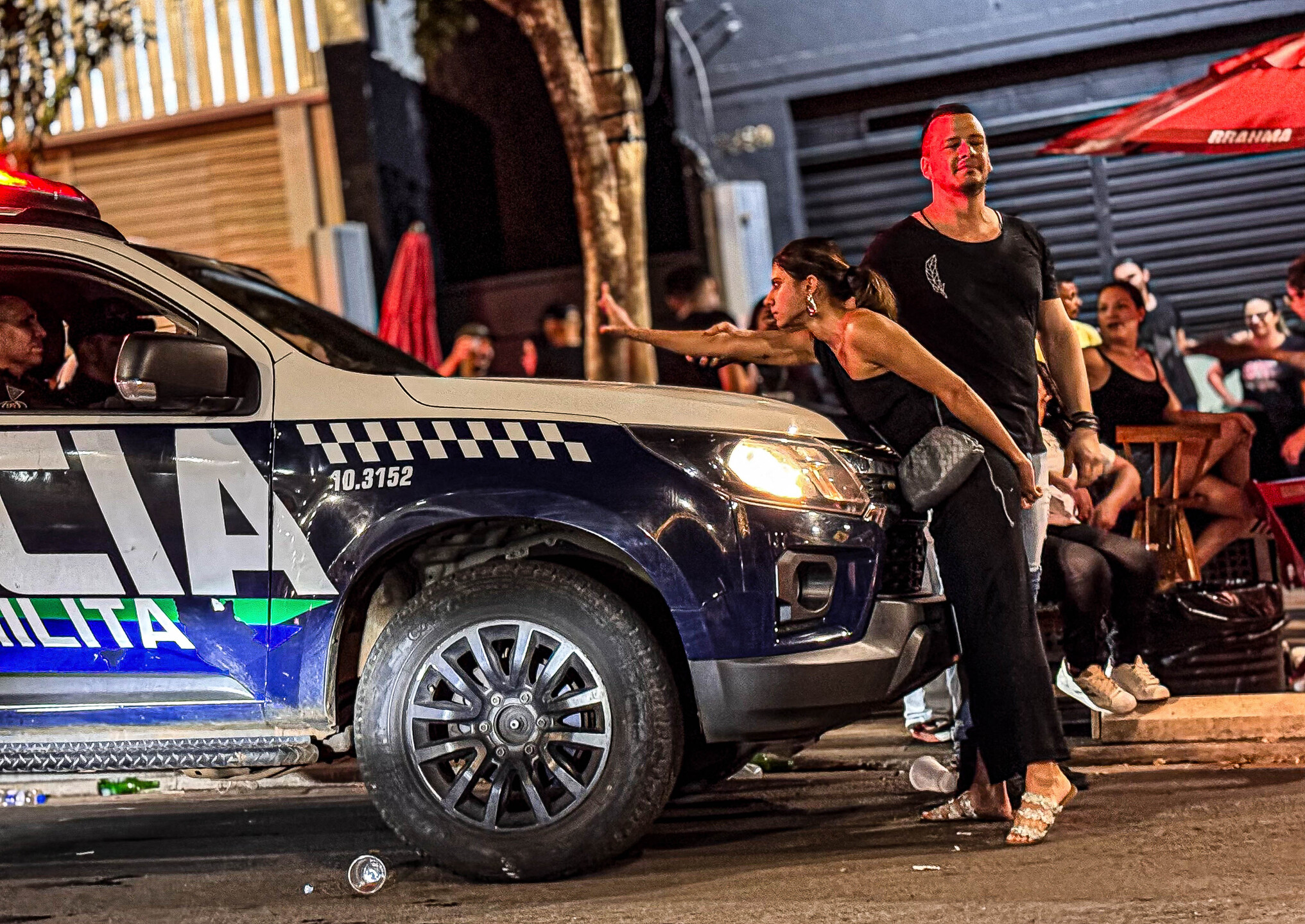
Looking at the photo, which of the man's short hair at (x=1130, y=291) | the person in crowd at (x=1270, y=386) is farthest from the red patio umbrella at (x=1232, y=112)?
the person in crowd at (x=1270, y=386)

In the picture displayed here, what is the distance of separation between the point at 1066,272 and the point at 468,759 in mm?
8491

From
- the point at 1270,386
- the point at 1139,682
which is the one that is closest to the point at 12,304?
the point at 1139,682

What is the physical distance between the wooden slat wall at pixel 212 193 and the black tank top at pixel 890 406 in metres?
10.2

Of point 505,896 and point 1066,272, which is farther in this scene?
point 1066,272

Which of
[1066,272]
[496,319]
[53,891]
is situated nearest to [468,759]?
[53,891]

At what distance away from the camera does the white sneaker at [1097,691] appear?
5492 millimetres

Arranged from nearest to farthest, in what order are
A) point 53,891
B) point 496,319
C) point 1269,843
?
1. point 1269,843
2. point 53,891
3. point 496,319

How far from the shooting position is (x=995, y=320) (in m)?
4.72

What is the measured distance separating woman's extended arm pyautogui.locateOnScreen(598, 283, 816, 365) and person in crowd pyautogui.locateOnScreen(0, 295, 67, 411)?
187 cm

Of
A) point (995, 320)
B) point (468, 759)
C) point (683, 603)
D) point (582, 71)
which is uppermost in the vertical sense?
point (582, 71)

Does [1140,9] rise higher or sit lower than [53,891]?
higher

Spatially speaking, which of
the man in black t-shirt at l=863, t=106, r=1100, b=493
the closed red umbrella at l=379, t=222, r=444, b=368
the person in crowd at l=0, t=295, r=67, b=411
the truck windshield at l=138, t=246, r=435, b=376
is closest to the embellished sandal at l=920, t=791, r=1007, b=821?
the man in black t-shirt at l=863, t=106, r=1100, b=493

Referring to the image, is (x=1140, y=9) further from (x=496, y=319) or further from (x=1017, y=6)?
(x=496, y=319)

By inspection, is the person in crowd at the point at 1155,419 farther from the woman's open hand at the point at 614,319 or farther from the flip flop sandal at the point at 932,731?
the woman's open hand at the point at 614,319
